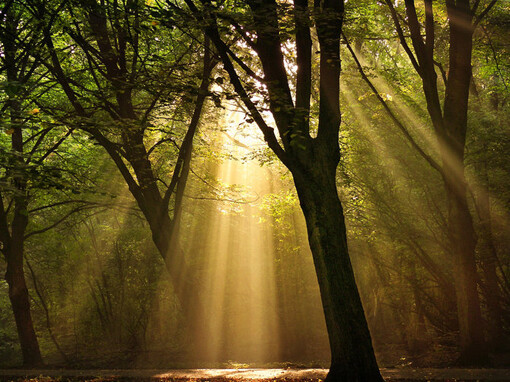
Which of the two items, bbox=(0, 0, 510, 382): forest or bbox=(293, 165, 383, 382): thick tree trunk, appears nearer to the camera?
bbox=(293, 165, 383, 382): thick tree trunk

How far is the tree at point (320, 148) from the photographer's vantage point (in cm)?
531

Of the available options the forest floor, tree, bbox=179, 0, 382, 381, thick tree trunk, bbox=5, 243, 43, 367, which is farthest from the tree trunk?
thick tree trunk, bbox=5, 243, 43, 367

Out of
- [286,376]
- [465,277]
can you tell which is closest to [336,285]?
[286,376]

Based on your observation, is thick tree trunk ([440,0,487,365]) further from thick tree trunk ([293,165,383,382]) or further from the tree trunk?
thick tree trunk ([293,165,383,382])

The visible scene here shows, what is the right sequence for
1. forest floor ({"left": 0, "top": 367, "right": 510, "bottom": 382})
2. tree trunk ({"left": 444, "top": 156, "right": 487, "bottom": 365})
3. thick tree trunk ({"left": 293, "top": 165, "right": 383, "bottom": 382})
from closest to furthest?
1. thick tree trunk ({"left": 293, "top": 165, "right": 383, "bottom": 382})
2. forest floor ({"left": 0, "top": 367, "right": 510, "bottom": 382})
3. tree trunk ({"left": 444, "top": 156, "right": 487, "bottom": 365})


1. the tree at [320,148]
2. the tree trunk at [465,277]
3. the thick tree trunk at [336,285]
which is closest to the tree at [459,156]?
the tree trunk at [465,277]

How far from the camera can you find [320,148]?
19.3 feet

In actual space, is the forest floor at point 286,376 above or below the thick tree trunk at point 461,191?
below

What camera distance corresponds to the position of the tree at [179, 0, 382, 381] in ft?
17.4

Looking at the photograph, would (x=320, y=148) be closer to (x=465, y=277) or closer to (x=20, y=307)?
(x=465, y=277)

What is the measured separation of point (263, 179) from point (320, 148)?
16.3 metres

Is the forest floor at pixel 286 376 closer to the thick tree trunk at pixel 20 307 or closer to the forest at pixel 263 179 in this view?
the forest at pixel 263 179

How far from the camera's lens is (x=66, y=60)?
35.8 feet

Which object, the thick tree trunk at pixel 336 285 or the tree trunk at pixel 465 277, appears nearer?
the thick tree trunk at pixel 336 285
